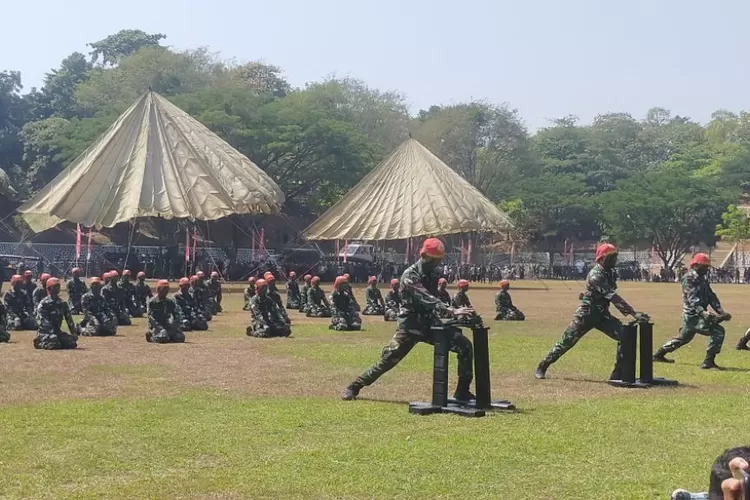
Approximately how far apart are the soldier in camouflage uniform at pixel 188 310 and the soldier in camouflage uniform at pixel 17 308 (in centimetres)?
349

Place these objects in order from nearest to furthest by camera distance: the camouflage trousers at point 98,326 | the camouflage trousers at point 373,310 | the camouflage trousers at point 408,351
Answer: the camouflage trousers at point 408,351 → the camouflage trousers at point 98,326 → the camouflage trousers at point 373,310

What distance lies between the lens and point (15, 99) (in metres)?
84.1

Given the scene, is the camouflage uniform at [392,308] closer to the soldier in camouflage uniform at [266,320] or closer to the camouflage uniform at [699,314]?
the soldier in camouflage uniform at [266,320]

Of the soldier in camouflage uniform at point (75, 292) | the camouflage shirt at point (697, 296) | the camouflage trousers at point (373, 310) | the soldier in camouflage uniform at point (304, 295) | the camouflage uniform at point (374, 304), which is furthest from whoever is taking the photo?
the camouflage uniform at point (374, 304)

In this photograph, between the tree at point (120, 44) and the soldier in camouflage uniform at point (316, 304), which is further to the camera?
the tree at point (120, 44)

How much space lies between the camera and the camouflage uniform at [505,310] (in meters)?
30.4

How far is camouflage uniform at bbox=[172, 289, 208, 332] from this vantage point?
25641 millimetres

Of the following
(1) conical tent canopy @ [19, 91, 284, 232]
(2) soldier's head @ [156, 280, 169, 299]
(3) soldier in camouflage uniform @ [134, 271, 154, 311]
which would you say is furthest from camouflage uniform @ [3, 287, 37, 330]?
(1) conical tent canopy @ [19, 91, 284, 232]

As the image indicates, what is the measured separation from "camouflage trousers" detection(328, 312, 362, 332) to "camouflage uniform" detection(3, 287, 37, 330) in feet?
23.8

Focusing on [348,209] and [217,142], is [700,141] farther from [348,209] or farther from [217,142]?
[217,142]

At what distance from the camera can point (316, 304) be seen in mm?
31500

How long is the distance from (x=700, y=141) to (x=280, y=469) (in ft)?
397

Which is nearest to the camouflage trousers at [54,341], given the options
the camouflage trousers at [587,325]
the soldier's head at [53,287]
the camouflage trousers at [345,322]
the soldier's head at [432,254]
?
the soldier's head at [53,287]

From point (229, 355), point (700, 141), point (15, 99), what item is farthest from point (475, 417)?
point (700, 141)
